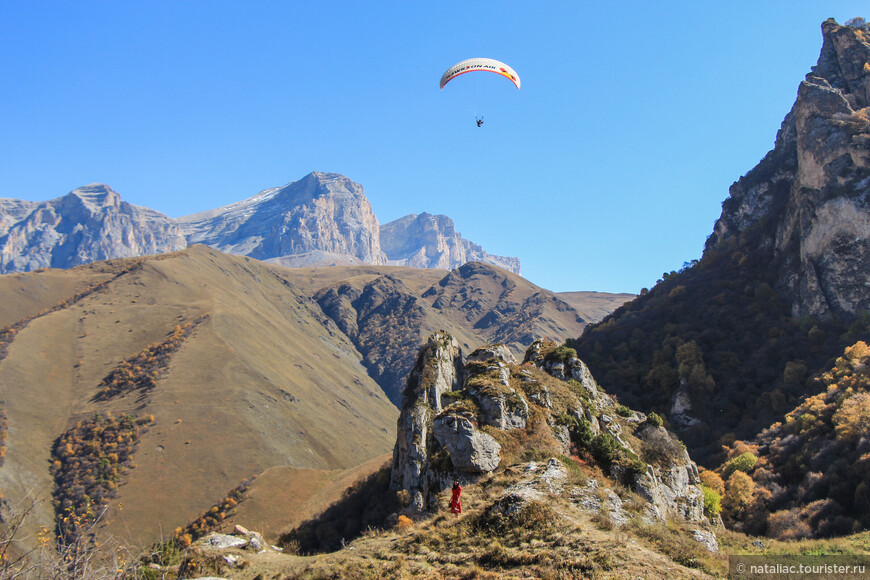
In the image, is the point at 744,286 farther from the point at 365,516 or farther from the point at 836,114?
the point at 365,516

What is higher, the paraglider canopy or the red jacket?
the paraglider canopy

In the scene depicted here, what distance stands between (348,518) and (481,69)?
57803 mm

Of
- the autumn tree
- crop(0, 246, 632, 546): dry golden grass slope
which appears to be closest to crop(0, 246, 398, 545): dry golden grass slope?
crop(0, 246, 632, 546): dry golden grass slope

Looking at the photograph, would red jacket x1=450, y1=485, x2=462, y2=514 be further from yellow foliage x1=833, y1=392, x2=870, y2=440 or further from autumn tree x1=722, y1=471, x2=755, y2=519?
yellow foliage x1=833, y1=392, x2=870, y2=440

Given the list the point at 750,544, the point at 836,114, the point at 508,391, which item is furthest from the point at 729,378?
the point at 508,391

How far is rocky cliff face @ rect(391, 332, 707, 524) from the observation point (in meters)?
31.4

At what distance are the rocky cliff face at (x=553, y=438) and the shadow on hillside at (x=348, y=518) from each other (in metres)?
13.8

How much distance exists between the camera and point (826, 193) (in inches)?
3708

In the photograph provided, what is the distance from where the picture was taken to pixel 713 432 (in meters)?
83.2

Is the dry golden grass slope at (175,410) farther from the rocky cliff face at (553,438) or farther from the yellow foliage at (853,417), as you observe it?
the yellow foliage at (853,417)

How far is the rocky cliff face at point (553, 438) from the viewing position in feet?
103

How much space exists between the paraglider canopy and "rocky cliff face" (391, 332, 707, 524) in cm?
2875

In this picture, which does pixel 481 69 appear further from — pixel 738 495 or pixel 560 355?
pixel 738 495

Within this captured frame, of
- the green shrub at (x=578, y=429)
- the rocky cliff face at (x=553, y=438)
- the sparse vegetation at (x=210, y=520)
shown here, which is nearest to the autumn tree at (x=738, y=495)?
the rocky cliff face at (x=553, y=438)
